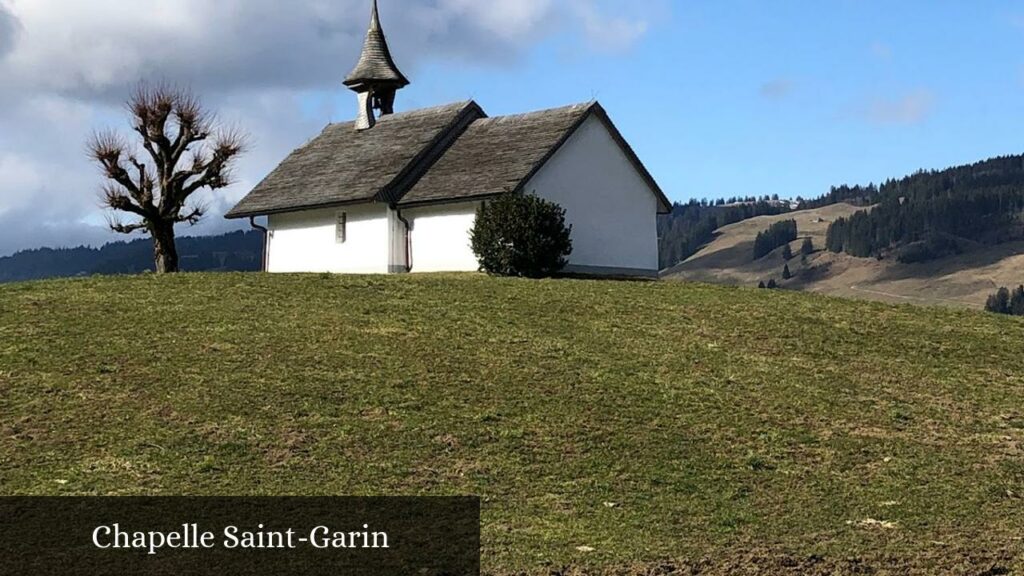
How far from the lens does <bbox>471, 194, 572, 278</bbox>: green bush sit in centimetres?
4506

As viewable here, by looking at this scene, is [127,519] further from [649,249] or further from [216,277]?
[649,249]

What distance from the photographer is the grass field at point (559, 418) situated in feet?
57.1

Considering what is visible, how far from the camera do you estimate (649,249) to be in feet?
173

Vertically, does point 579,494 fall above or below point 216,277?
below

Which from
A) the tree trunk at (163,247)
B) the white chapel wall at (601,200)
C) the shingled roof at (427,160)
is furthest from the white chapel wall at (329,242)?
the white chapel wall at (601,200)

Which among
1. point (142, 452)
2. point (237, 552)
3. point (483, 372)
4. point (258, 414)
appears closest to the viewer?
point (237, 552)

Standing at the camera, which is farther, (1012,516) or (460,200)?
(460,200)

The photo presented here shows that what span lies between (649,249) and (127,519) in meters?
37.7

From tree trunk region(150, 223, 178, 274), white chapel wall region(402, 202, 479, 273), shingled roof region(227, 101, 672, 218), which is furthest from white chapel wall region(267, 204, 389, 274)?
tree trunk region(150, 223, 178, 274)

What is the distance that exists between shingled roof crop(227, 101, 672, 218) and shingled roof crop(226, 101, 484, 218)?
5cm

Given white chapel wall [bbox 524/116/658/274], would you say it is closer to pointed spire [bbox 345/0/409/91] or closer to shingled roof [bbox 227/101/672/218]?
shingled roof [bbox 227/101/672/218]

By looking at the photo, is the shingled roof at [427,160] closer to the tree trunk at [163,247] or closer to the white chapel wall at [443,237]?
the white chapel wall at [443,237]

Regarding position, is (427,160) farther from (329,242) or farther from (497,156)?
(329,242)

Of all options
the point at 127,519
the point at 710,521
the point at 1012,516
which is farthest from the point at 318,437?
the point at 1012,516
